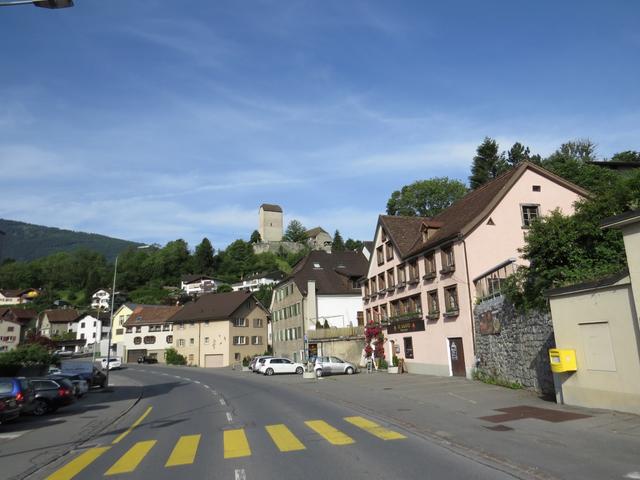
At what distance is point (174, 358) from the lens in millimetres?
73500

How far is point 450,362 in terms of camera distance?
29141 millimetres

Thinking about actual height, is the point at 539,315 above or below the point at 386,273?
below

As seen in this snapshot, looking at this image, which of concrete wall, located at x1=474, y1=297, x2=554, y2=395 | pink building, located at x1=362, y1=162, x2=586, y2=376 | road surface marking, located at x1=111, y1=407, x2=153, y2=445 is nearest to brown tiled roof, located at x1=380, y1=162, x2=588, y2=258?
pink building, located at x1=362, y1=162, x2=586, y2=376

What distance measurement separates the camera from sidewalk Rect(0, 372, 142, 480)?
10828 millimetres

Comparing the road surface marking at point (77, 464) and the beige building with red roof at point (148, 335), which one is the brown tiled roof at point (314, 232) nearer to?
the beige building with red roof at point (148, 335)

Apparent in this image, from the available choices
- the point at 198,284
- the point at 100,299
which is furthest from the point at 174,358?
the point at 100,299

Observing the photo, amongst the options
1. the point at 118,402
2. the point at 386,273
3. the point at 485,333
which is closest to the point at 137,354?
the point at 386,273

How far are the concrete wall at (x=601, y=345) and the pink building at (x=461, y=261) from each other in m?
9.63

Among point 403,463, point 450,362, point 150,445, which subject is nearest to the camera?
point 403,463

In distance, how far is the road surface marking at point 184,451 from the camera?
32.1ft

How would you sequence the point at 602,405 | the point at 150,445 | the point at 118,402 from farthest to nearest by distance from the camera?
the point at 118,402, the point at 602,405, the point at 150,445

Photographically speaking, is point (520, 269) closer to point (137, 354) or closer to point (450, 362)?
point (450, 362)

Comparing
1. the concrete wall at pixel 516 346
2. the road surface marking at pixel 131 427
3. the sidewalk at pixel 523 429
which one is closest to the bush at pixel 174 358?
the road surface marking at pixel 131 427

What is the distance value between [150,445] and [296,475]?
17.6 feet
